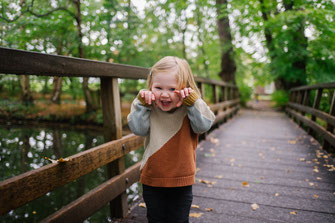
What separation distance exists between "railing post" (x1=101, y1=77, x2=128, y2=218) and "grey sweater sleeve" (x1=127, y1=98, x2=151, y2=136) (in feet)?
2.10

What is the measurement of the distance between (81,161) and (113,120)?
1.78 ft

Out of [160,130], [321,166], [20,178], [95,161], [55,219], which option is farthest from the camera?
[321,166]

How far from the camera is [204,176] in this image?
359cm

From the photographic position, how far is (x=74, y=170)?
6.00 feet

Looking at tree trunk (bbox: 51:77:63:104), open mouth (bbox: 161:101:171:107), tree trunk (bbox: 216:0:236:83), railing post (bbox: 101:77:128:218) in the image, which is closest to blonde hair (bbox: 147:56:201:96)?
open mouth (bbox: 161:101:171:107)

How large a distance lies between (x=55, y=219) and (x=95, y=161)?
54cm

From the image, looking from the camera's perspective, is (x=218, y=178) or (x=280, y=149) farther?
(x=280, y=149)

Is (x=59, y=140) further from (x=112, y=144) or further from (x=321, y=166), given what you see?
(x=321, y=166)

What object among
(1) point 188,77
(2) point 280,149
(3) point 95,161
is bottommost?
(2) point 280,149

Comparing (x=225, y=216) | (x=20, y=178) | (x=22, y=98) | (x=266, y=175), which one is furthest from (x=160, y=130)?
(x=266, y=175)

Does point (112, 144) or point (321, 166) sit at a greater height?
point (112, 144)

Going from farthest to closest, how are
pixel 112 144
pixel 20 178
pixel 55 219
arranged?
pixel 112 144 < pixel 55 219 < pixel 20 178

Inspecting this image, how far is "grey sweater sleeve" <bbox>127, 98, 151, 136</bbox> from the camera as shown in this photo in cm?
170

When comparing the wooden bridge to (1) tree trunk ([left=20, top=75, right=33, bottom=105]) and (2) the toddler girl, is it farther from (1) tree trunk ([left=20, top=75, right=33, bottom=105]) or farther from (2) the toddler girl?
(1) tree trunk ([left=20, top=75, right=33, bottom=105])
